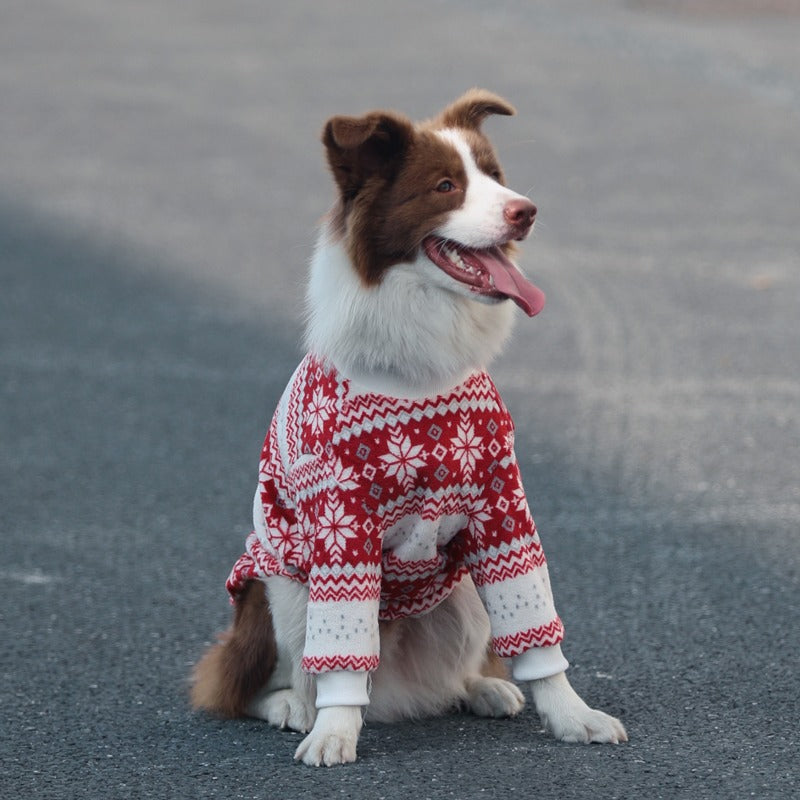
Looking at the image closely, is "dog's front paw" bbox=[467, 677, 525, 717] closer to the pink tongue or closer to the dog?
the dog

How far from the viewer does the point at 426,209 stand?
3.70 metres

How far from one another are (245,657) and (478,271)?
121cm

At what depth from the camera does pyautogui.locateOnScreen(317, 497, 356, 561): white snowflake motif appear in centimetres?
369

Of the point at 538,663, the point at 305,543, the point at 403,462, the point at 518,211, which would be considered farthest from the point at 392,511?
the point at 518,211

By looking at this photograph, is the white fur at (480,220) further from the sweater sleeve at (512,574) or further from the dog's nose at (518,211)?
the sweater sleeve at (512,574)

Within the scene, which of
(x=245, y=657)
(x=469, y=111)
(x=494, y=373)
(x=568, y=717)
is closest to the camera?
(x=568, y=717)

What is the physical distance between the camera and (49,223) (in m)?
11.0

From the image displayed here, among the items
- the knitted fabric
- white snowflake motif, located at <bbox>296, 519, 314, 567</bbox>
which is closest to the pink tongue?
the knitted fabric

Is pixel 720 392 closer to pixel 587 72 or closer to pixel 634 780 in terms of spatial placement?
pixel 634 780

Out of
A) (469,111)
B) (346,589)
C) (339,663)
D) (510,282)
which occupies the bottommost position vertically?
(339,663)

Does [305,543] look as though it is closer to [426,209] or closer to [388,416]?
[388,416]

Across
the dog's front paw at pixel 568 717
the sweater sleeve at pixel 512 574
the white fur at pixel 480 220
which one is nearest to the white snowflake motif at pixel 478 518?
the sweater sleeve at pixel 512 574

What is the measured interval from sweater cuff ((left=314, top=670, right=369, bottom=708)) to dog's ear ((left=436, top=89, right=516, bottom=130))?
1.40m

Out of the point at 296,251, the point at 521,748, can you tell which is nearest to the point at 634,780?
the point at 521,748
